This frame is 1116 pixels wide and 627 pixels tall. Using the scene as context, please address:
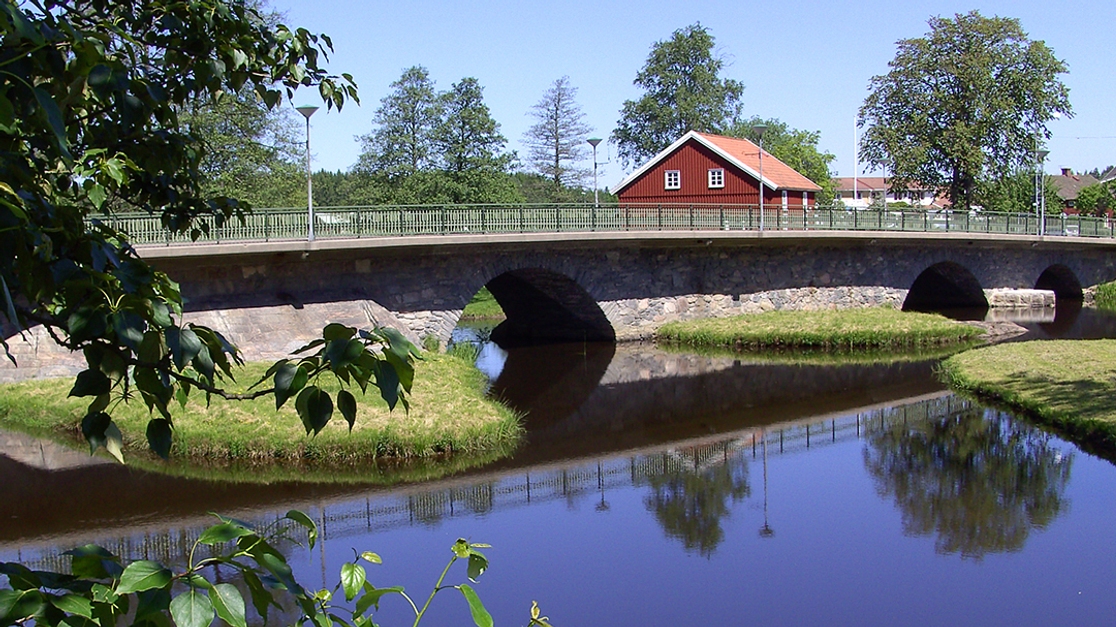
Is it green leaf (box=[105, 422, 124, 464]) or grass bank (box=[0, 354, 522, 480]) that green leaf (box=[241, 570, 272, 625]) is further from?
grass bank (box=[0, 354, 522, 480])

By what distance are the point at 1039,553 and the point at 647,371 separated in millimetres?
13849

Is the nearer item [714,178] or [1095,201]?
[714,178]

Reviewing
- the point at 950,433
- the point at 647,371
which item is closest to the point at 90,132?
the point at 950,433

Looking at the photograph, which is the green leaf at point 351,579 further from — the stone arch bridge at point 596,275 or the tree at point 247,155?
the tree at point 247,155

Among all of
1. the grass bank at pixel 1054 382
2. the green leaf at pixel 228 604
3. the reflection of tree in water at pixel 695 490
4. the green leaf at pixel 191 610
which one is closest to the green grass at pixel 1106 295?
the grass bank at pixel 1054 382

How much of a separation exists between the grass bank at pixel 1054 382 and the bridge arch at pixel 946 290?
1413 centimetres

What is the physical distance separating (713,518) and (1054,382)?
9940 millimetres

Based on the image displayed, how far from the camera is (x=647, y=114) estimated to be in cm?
6056

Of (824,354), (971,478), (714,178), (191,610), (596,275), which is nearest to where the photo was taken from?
(191,610)

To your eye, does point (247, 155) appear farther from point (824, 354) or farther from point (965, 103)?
point (965, 103)

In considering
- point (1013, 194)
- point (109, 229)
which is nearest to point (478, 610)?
point (109, 229)

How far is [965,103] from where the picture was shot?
50.3 m

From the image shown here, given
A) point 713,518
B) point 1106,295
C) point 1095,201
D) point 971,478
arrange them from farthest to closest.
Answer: point 1095,201 < point 1106,295 < point 971,478 < point 713,518

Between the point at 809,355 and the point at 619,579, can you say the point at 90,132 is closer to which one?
the point at 619,579
